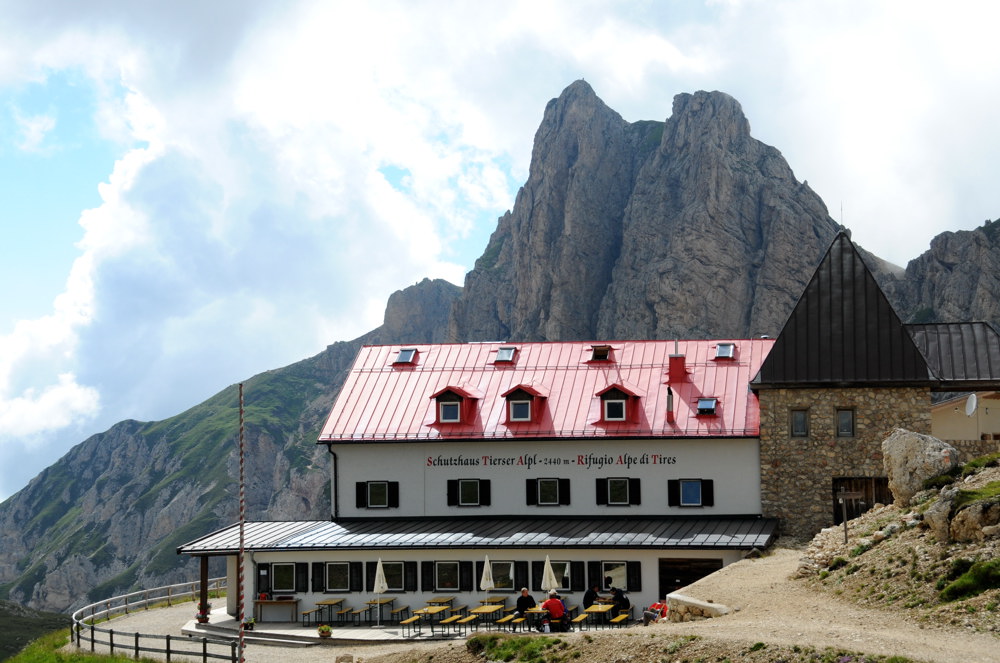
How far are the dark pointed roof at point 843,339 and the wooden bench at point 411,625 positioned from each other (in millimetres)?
17503

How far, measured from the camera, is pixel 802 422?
4666 cm

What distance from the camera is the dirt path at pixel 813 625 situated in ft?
76.5

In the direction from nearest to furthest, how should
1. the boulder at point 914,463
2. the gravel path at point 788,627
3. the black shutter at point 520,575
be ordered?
the gravel path at point 788,627 < the boulder at point 914,463 < the black shutter at point 520,575

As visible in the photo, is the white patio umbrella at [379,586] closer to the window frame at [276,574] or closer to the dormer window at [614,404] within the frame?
the window frame at [276,574]

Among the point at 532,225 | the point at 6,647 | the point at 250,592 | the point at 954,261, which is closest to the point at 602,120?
the point at 532,225

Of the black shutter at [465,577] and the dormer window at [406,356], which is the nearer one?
the black shutter at [465,577]

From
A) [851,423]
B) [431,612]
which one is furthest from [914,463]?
[431,612]

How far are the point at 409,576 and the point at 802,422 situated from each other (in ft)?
58.8

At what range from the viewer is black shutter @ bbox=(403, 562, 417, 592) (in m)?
44.9

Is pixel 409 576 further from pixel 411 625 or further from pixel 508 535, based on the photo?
pixel 508 535

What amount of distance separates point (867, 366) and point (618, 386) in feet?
35.1

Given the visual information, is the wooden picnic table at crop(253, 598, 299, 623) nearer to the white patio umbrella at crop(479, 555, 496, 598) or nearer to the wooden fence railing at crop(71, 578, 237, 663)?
the wooden fence railing at crop(71, 578, 237, 663)

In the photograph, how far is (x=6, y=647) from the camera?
74688 mm

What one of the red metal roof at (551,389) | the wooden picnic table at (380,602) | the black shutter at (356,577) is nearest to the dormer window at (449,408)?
the red metal roof at (551,389)
